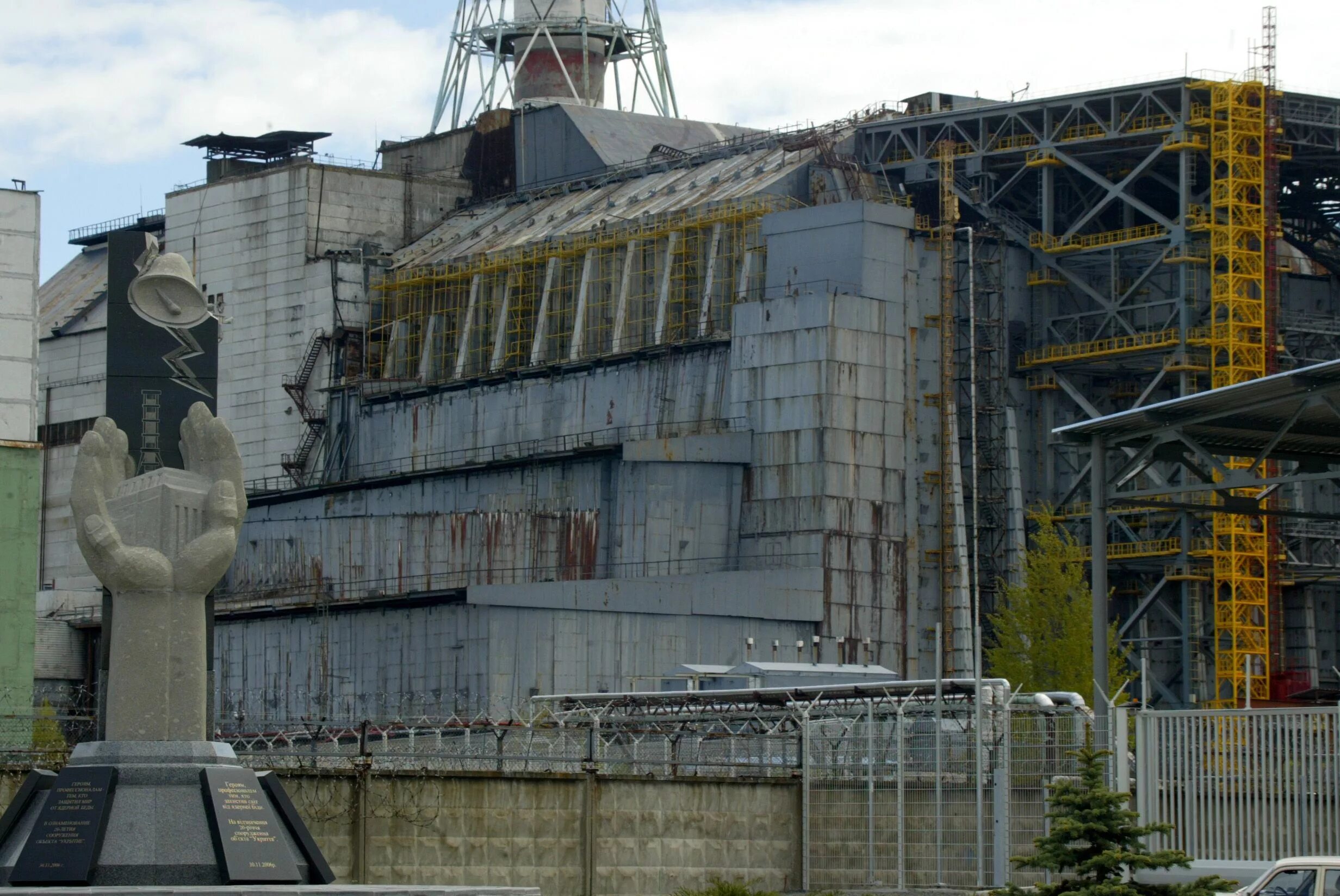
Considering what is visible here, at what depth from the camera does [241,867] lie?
37.3 metres

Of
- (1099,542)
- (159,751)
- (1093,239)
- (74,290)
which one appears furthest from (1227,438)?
(74,290)

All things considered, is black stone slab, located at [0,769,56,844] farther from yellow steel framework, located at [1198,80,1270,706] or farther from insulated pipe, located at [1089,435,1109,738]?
yellow steel framework, located at [1198,80,1270,706]

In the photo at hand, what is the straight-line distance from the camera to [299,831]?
3906 centimetres

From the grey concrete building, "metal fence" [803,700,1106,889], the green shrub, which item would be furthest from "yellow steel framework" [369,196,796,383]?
the green shrub

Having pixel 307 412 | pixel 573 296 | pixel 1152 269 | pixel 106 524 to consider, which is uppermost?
pixel 573 296

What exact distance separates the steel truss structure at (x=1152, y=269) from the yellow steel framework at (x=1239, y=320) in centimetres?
9

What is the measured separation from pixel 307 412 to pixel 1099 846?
9218 centimetres

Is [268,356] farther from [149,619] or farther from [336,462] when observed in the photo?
[149,619]

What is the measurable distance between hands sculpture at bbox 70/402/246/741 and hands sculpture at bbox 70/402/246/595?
2 cm

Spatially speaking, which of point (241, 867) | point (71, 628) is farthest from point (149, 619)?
point (71, 628)

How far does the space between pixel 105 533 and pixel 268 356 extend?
299ft

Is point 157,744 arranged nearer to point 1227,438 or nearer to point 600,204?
point 1227,438

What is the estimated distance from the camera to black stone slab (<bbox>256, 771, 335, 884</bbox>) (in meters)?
38.4

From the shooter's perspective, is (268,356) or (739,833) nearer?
(739,833)
